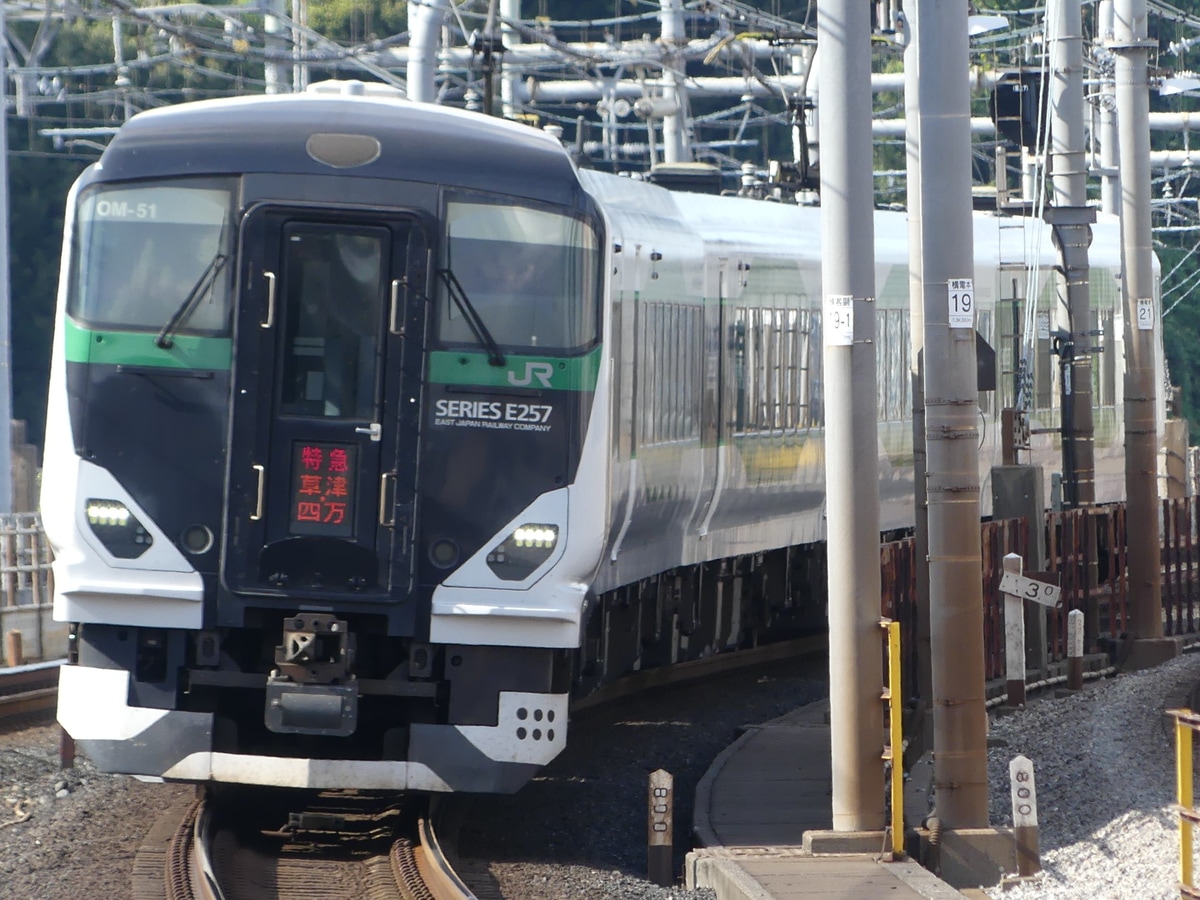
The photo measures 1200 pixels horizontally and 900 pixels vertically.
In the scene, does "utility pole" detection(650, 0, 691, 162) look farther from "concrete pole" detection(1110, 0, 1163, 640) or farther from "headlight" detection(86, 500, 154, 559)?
"headlight" detection(86, 500, 154, 559)

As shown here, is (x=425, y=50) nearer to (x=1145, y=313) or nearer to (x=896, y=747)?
(x=1145, y=313)

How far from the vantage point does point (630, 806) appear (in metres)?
10.6

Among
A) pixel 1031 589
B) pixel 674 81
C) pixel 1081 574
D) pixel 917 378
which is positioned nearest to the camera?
pixel 917 378

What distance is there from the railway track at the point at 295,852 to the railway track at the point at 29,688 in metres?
2.92

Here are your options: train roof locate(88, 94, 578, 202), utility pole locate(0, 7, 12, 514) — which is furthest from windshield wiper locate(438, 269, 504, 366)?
utility pole locate(0, 7, 12, 514)

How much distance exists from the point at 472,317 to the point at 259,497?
1.19 m

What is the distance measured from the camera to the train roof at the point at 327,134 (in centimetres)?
885

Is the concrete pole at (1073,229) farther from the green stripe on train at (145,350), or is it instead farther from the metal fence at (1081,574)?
the green stripe on train at (145,350)

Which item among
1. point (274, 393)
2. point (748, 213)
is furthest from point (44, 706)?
point (748, 213)

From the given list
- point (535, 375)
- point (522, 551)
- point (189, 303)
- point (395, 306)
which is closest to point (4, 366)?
point (189, 303)

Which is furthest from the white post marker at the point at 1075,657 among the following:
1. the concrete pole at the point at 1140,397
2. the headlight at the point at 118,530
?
the headlight at the point at 118,530

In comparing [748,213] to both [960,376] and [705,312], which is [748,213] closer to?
[705,312]

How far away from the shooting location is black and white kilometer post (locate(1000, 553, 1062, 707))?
11.6 meters

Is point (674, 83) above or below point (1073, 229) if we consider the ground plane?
above
